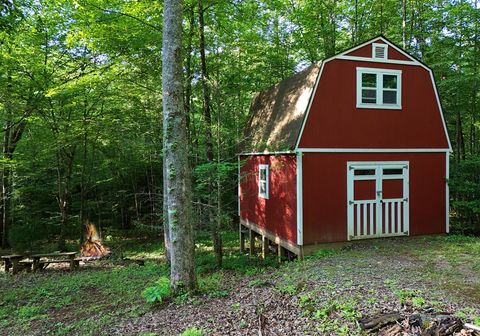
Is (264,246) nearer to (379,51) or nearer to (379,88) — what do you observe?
(379,88)

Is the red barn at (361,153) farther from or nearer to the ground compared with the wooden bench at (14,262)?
farther from the ground

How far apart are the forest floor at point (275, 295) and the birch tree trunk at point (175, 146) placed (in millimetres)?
816

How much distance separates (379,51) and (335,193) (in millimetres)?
4103

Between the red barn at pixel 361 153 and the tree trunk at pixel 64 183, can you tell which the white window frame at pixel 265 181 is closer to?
the red barn at pixel 361 153

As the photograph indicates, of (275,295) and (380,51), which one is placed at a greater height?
(380,51)

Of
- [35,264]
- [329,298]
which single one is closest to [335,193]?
[329,298]

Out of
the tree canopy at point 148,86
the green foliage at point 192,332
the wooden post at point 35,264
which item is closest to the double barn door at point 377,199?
the tree canopy at point 148,86

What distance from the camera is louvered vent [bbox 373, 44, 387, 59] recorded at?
29.6ft

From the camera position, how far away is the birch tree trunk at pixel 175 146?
18.3ft

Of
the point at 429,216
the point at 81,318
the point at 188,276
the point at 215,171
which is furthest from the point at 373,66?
the point at 81,318

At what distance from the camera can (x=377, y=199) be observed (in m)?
9.10

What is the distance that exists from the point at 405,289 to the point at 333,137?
481cm

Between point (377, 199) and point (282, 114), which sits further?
point (282, 114)

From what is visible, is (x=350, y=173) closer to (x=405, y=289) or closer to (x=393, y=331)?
(x=405, y=289)
